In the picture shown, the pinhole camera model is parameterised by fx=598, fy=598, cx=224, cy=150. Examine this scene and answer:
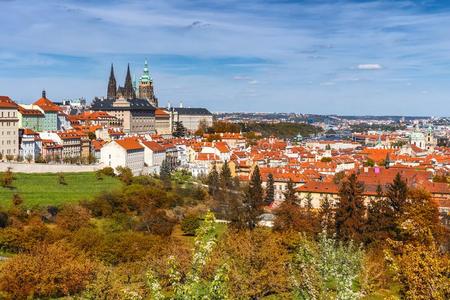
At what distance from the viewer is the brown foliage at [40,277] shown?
22.5m

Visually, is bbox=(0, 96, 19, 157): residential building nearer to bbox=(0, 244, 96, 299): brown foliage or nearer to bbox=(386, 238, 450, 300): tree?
bbox=(0, 244, 96, 299): brown foliage

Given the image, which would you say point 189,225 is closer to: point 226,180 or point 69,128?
point 226,180

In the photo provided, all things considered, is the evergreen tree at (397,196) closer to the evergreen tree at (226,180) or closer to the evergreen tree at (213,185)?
the evergreen tree at (213,185)

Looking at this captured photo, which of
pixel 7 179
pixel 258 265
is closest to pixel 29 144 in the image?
pixel 7 179

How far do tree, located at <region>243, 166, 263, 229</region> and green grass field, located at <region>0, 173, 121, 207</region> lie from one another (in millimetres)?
12729

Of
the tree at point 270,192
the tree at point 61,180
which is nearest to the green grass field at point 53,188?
the tree at point 61,180

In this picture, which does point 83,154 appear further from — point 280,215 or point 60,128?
point 280,215

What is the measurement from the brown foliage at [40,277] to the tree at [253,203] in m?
16.7

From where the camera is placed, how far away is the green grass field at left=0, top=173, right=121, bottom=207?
4709cm

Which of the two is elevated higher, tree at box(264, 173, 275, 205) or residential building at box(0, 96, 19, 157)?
residential building at box(0, 96, 19, 157)

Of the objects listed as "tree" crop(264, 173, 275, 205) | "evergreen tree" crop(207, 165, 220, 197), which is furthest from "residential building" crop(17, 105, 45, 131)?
"tree" crop(264, 173, 275, 205)

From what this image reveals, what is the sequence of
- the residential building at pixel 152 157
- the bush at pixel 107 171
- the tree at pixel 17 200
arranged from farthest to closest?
the residential building at pixel 152 157 < the bush at pixel 107 171 < the tree at pixel 17 200

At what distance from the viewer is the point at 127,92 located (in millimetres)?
120250

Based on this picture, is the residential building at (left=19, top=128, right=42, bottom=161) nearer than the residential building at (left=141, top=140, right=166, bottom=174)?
Yes
